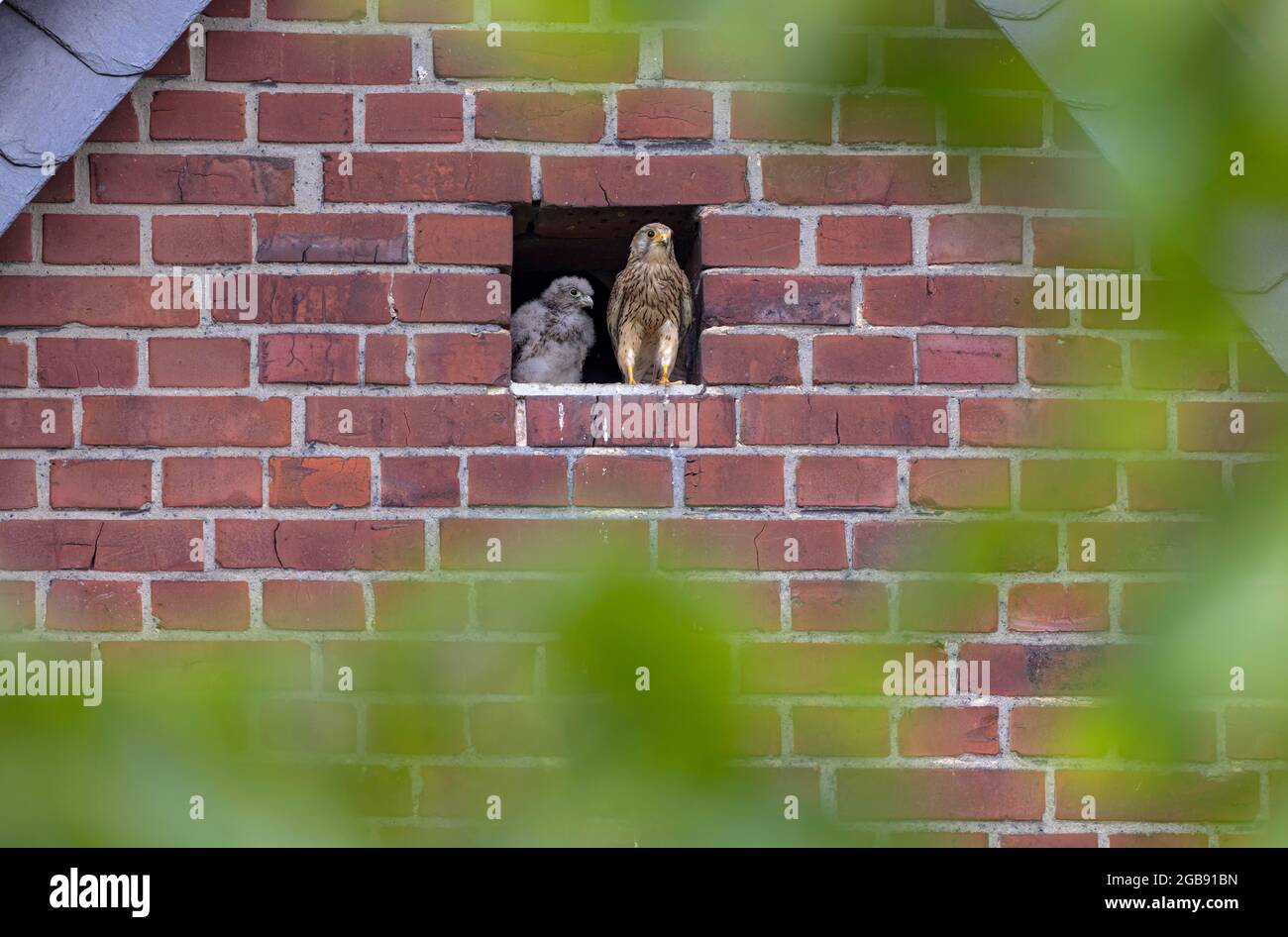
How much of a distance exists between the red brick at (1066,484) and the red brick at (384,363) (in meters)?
1.15

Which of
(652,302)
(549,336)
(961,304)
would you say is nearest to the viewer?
(961,304)

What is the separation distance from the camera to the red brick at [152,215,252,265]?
2227mm

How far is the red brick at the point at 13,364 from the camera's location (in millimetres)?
2191

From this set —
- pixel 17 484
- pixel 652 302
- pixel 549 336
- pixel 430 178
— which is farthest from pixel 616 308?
pixel 17 484

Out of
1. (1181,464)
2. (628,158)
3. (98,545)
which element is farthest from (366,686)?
(1181,464)

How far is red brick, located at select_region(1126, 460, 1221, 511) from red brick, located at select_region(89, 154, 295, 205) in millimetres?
1635

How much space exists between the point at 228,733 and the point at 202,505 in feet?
1.34

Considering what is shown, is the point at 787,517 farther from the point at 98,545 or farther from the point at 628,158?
the point at 98,545

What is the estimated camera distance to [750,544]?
7.30 feet

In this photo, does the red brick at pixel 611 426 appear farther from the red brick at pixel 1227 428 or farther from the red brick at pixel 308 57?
the red brick at pixel 1227 428

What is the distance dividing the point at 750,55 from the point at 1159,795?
5.06 feet

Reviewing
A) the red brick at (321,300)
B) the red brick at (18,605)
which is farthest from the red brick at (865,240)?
the red brick at (18,605)

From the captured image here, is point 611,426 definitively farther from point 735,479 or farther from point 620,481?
point 735,479

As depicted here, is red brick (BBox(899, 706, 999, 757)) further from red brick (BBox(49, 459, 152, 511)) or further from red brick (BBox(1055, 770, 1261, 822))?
red brick (BBox(49, 459, 152, 511))
